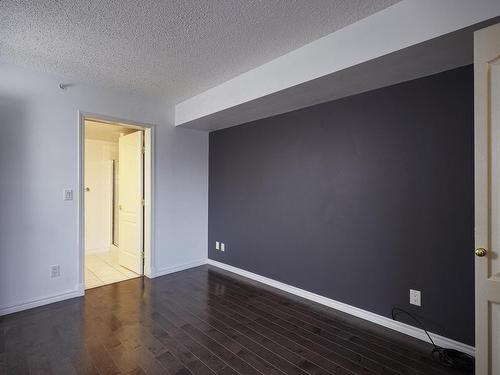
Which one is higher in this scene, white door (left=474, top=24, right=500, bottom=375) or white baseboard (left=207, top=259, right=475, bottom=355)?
white door (left=474, top=24, right=500, bottom=375)

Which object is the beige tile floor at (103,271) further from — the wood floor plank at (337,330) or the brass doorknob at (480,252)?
the brass doorknob at (480,252)

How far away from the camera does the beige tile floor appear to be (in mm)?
3754

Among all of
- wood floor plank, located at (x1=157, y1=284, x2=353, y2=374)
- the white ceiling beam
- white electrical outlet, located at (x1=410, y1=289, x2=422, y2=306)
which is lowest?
wood floor plank, located at (x1=157, y1=284, x2=353, y2=374)

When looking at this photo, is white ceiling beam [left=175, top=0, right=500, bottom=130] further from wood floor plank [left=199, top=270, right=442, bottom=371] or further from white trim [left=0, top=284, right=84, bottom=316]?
white trim [left=0, top=284, right=84, bottom=316]

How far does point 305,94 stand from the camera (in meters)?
2.78

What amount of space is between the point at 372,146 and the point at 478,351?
177 centimetres

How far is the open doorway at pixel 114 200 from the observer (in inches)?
155

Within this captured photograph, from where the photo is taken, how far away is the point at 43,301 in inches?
117

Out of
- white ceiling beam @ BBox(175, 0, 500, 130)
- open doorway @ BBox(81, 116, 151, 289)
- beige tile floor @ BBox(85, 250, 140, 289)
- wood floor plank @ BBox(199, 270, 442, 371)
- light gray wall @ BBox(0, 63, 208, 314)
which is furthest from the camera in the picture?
open doorway @ BBox(81, 116, 151, 289)

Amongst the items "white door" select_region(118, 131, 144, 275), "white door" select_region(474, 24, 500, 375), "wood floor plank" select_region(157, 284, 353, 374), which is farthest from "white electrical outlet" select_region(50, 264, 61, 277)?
"white door" select_region(474, 24, 500, 375)

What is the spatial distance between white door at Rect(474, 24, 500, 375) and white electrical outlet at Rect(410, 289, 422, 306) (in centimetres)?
87

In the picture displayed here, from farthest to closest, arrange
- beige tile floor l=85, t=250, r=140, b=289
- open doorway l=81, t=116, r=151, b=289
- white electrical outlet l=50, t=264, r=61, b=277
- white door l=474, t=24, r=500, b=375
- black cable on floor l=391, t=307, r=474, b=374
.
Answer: open doorway l=81, t=116, r=151, b=289
beige tile floor l=85, t=250, r=140, b=289
white electrical outlet l=50, t=264, r=61, b=277
black cable on floor l=391, t=307, r=474, b=374
white door l=474, t=24, r=500, b=375

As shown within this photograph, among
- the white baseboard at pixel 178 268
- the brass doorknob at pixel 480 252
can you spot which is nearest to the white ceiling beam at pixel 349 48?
the brass doorknob at pixel 480 252

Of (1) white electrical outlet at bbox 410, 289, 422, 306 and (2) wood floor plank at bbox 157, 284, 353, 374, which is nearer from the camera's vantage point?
(2) wood floor plank at bbox 157, 284, 353, 374
